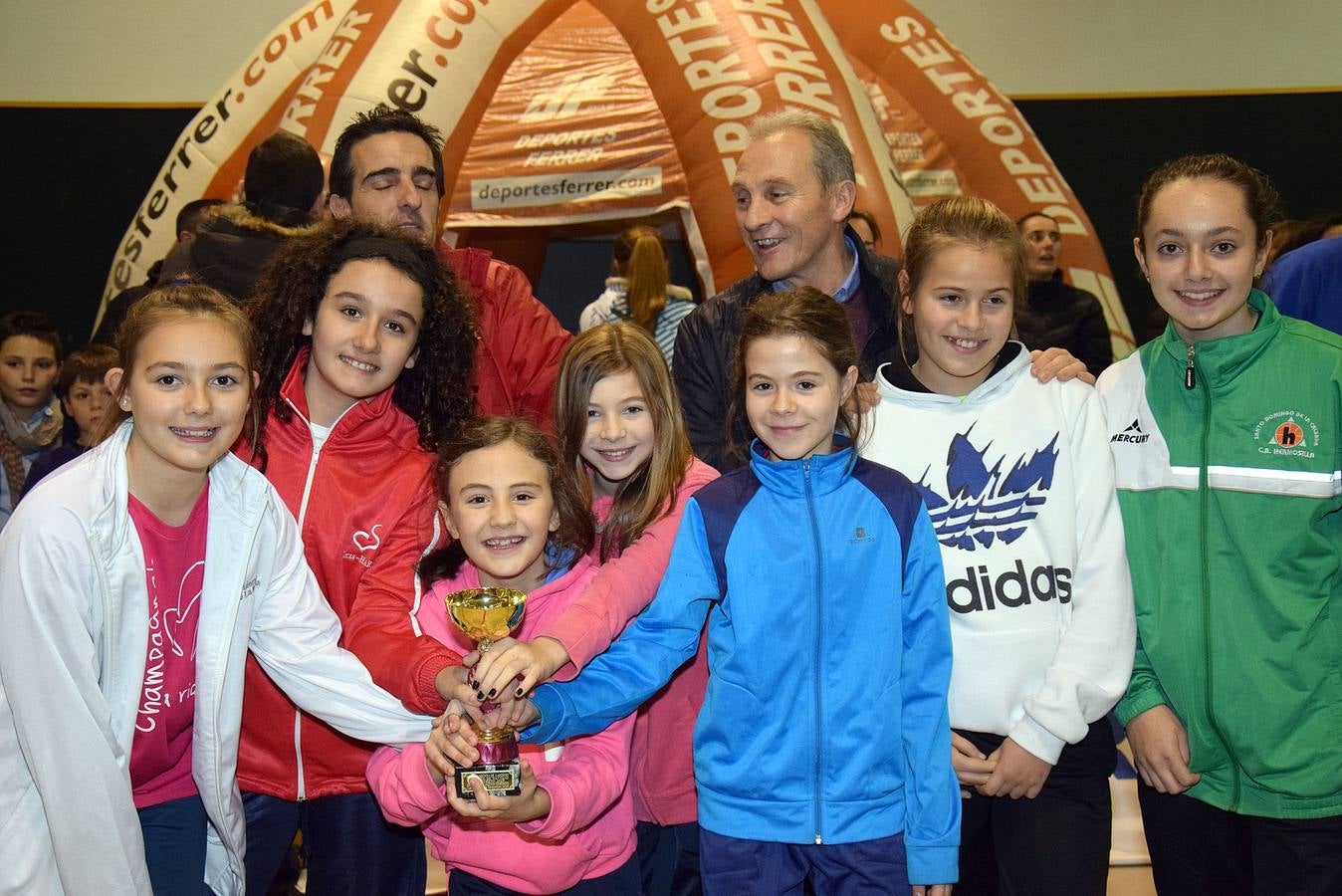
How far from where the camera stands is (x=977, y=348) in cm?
261

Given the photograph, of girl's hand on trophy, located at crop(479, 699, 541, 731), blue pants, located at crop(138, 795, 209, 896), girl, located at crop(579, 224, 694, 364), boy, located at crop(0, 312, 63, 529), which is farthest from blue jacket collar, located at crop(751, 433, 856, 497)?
boy, located at crop(0, 312, 63, 529)

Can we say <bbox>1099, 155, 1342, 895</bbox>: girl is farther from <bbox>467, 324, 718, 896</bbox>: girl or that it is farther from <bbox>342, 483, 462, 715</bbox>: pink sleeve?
<bbox>342, 483, 462, 715</bbox>: pink sleeve

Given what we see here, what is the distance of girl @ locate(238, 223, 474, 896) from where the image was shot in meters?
2.58

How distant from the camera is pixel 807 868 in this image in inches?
91.3

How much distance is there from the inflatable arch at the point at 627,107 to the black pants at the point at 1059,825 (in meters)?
3.74

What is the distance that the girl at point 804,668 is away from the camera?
2287 millimetres

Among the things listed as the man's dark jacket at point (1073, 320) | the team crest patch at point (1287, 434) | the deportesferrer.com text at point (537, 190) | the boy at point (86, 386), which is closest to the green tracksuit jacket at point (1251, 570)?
the team crest patch at point (1287, 434)

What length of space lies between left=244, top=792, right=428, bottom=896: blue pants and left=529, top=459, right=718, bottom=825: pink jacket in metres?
0.54

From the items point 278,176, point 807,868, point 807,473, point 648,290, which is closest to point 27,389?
point 278,176

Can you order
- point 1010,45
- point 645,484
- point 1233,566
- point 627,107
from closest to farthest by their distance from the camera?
1. point 1233,566
2. point 645,484
3. point 627,107
4. point 1010,45

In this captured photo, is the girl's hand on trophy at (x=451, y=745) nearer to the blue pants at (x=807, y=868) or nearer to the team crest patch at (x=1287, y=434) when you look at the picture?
the blue pants at (x=807, y=868)

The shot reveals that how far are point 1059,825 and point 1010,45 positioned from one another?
9036 mm

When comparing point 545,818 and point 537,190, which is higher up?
point 537,190

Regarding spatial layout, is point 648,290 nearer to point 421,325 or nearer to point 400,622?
point 421,325
